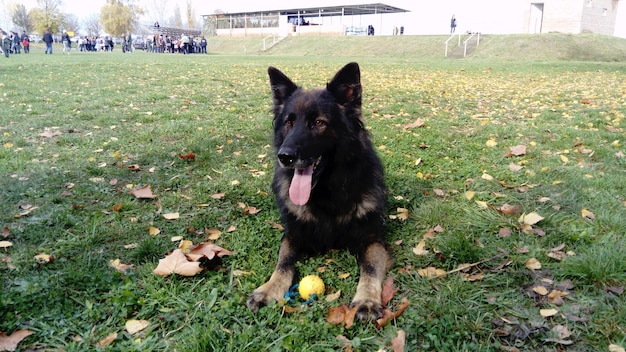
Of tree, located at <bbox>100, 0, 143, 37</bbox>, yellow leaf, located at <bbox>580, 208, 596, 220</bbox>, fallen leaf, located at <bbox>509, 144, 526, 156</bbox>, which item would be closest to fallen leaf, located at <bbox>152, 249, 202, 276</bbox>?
yellow leaf, located at <bbox>580, 208, 596, 220</bbox>

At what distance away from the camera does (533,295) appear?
9.08 feet

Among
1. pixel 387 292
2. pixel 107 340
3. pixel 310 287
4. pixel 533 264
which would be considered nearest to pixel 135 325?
pixel 107 340

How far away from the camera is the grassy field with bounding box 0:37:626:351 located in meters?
2.46

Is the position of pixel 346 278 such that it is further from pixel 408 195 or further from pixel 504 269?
pixel 408 195

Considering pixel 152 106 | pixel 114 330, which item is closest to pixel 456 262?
pixel 114 330

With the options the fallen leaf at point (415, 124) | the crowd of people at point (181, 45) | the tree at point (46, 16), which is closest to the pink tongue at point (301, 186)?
the fallen leaf at point (415, 124)

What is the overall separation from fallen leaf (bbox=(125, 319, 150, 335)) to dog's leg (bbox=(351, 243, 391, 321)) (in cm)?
134

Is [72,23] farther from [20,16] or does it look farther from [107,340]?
[107,340]

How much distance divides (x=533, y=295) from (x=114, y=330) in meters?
2.76

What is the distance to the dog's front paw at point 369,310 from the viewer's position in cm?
257

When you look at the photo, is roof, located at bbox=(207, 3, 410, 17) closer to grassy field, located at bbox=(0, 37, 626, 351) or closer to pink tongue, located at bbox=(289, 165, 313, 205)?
grassy field, located at bbox=(0, 37, 626, 351)

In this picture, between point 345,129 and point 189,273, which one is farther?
point 345,129

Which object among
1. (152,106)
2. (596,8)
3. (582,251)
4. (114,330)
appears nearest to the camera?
(114,330)

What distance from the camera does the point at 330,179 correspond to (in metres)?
3.32
